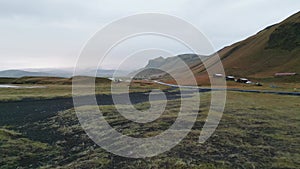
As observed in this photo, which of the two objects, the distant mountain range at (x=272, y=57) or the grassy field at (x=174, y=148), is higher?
the distant mountain range at (x=272, y=57)

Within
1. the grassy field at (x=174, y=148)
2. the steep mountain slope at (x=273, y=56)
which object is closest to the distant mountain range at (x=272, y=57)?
the steep mountain slope at (x=273, y=56)

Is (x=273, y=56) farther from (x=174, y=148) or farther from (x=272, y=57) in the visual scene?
(x=174, y=148)

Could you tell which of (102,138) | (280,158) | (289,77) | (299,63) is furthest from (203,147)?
(299,63)

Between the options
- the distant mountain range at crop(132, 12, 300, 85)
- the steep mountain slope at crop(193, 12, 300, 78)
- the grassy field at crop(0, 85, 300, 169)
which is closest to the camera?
the grassy field at crop(0, 85, 300, 169)

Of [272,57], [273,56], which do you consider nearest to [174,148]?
[272,57]

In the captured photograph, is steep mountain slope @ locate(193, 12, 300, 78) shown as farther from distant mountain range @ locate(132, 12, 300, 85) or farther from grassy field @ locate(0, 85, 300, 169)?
grassy field @ locate(0, 85, 300, 169)

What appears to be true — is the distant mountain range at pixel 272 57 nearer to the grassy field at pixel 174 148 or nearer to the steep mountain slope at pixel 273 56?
the steep mountain slope at pixel 273 56

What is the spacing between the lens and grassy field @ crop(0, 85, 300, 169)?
46.7ft

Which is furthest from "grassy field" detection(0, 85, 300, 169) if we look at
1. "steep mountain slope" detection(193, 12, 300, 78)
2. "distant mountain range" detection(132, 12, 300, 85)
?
"steep mountain slope" detection(193, 12, 300, 78)

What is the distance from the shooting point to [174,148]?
55.0 ft

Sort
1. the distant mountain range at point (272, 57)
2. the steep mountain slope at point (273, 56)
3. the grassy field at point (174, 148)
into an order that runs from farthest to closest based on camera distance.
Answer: the steep mountain slope at point (273, 56), the distant mountain range at point (272, 57), the grassy field at point (174, 148)

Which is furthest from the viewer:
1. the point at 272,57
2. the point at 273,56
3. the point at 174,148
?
the point at 273,56

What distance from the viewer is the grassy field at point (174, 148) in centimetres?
1423

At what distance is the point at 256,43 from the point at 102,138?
189 meters
